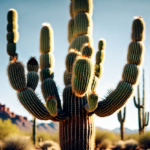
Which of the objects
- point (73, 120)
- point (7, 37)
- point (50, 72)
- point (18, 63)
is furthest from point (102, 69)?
point (7, 37)

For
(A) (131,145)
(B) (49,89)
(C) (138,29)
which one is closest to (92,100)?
(B) (49,89)

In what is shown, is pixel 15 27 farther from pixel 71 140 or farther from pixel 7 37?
pixel 71 140

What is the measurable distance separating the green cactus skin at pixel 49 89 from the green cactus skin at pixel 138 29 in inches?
102

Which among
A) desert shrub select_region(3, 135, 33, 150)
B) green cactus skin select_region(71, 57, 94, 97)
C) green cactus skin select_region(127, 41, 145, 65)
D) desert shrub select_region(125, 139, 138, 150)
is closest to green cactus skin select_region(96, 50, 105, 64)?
green cactus skin select_region(127, 41, 145, 65)

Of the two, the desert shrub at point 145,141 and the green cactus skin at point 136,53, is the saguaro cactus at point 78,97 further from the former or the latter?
the desert shrub at point 145,141

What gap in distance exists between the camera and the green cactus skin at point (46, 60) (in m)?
7.27

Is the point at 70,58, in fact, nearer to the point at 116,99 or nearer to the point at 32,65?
the point at 32,65

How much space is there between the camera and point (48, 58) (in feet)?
23.9

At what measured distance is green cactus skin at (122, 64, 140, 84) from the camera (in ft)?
21.1

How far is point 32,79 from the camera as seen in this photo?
6590 mm

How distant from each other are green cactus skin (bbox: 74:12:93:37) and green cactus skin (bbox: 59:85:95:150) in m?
1.92

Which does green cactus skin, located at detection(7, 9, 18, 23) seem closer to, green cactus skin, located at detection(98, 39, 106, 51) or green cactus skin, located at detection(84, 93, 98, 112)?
green cactus skin, located at detection(98, 39, 106, 51)

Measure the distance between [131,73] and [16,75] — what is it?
295 centimetres

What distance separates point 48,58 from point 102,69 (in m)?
1.77
